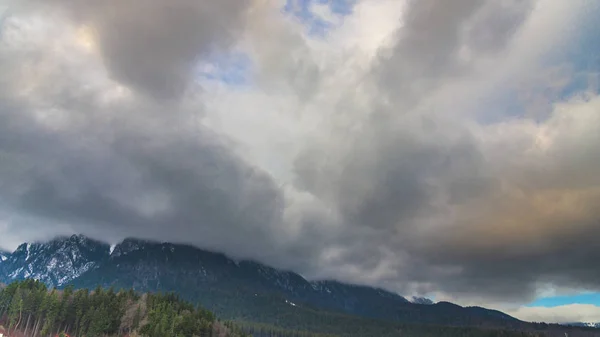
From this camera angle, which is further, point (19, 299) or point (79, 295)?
point (79, 295)

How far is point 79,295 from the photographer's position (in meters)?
198

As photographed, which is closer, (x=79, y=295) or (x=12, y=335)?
Result: (x=12, y=335)

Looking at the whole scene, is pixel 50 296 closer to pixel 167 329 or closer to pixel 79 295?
pixel 79 295

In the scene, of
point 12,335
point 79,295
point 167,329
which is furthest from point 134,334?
point 12,335

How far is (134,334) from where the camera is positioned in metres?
179

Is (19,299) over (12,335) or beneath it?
over

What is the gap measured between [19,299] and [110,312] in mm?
39199

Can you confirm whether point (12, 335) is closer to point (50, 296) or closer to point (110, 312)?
point (50, 296)

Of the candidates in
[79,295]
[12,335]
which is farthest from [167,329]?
[12,335]

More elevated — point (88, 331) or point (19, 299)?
point (19, 299)

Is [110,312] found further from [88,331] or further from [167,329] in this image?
[167,329]

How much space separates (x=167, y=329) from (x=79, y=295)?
47016mm

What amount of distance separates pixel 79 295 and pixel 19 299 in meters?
24.5

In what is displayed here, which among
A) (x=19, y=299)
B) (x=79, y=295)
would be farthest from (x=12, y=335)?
(x=79, y=295)
